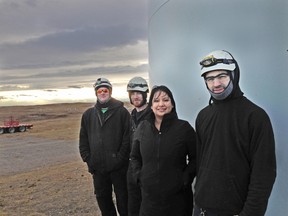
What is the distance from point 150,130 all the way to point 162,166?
28cm

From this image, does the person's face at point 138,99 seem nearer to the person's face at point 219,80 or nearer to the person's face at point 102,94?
the person's face at point 102,94

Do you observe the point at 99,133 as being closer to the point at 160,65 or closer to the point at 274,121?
the point at 160,65

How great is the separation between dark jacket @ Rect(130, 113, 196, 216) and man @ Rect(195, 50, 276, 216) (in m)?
0.49

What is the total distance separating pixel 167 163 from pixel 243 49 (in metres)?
0.93

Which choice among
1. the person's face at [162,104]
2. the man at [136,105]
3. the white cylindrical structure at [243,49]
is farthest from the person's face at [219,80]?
the man at [136,105]

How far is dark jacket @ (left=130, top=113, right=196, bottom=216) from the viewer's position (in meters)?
2.62

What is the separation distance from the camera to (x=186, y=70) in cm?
300

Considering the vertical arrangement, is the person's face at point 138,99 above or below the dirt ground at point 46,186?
above

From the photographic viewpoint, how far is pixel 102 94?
12.4ft

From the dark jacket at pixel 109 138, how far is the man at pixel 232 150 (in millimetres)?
1699

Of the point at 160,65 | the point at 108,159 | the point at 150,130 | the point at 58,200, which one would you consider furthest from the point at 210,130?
the point at 58,200

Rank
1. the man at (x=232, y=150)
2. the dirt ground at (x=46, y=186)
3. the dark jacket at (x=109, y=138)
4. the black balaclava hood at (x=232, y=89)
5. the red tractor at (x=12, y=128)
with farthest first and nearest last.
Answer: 1. the red tractor at (x=12, y=128)
2. the dirt ground at (x=46, y=186)
3. the dark jacket at (x=109, y=138)
4. the black balaclava hood at (x=232, y=89)
5. the man at (x=232, y=150)

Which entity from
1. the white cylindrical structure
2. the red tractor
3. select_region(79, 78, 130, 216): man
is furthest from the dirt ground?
the red tractor

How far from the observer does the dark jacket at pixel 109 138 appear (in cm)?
374
